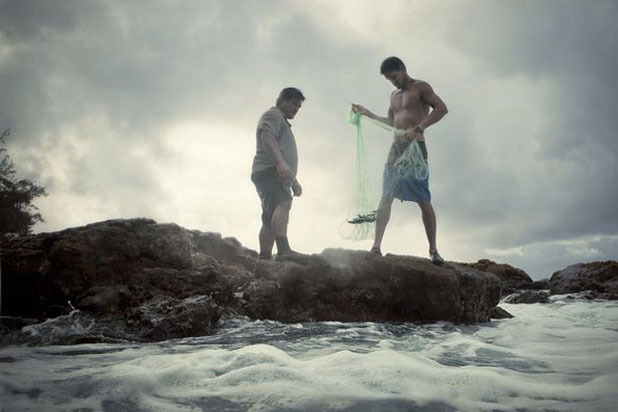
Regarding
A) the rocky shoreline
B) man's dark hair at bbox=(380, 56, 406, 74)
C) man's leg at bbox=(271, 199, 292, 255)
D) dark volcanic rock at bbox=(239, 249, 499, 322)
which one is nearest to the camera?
the rocky shoreline

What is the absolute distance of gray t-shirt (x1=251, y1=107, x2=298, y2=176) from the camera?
615cm

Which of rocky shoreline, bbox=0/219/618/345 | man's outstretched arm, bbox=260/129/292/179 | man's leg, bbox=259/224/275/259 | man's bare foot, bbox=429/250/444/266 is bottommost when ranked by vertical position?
rocky shoreline, bbox=0/219/618/345

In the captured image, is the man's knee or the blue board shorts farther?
the blue board shorts

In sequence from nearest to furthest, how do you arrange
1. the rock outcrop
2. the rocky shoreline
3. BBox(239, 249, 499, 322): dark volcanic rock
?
the rocky shoreline
the rock outcrop
BBox(239, 249, 499, 322): dark volcanic rock

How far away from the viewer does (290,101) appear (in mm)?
6484

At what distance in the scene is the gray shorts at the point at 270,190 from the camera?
608 cm

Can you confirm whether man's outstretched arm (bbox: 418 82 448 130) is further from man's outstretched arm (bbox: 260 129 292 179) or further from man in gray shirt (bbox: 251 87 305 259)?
man's outstretched arm (bbox: 260 129 292 179)

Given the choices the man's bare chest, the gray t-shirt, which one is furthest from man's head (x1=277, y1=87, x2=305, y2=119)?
the man's bare chest

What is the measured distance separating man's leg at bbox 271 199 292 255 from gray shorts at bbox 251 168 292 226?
87 millimetres

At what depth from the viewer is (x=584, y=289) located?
15992mm

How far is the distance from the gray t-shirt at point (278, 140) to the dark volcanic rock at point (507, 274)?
15.6 meters

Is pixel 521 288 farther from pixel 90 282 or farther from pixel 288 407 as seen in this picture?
pixel 288 407

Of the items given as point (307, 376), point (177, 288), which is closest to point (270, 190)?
point (177, 288)

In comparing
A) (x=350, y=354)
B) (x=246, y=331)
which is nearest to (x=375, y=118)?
(x=246, y=331)
